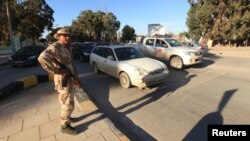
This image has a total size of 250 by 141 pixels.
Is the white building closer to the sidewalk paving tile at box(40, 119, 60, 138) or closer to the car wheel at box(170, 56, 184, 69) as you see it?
the car wheel at box(170, 56, 184, 69)

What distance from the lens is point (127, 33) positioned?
247 feet

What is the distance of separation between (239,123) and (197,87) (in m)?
3.36

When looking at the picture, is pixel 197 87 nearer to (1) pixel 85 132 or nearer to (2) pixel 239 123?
(2) pixel 239 123

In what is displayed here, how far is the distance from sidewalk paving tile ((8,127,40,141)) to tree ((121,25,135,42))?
70.9 m

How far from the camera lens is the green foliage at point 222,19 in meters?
31.1

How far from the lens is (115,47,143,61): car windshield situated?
943 cm

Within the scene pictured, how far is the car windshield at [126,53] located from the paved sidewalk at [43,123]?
10.1 feet

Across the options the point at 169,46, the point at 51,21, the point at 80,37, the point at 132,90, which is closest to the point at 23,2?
the point at 51,21

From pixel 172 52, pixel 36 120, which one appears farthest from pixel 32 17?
pixel 36 120

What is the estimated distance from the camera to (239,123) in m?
5.02

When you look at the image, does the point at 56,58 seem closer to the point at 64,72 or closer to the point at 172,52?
the point at 64,72

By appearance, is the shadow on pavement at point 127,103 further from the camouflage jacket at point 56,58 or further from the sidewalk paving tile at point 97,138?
the camouflage jacket at point 56,58

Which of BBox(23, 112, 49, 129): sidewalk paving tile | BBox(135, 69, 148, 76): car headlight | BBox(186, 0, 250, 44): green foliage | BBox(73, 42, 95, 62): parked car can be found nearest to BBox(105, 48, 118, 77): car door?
BBox(135, 69, 148, 76): car headlight

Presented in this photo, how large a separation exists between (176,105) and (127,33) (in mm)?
69990
